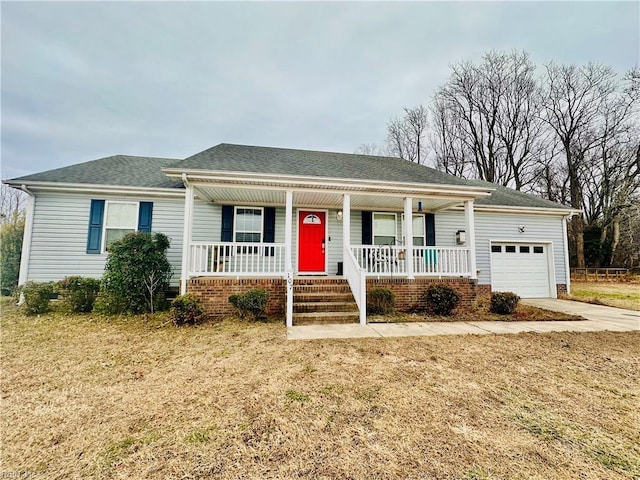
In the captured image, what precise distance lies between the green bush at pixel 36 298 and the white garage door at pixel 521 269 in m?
13.6

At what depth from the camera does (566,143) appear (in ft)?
67.2

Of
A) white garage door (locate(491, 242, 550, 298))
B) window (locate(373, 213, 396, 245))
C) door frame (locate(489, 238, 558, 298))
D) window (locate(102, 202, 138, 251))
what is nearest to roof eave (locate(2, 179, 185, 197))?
window (locate(102, 202, 138, 251))

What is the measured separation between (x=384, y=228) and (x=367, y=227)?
64cm

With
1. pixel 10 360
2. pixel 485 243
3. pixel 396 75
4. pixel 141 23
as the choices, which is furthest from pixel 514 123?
pixel 10 360

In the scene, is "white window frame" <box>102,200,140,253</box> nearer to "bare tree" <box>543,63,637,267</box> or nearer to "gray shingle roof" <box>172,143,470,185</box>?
"gray shingle roof" <box>172,143,470,185</box>

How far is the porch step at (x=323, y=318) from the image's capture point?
6.15 m

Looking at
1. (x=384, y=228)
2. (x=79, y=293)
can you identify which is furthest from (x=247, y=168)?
(x=79, y=293)

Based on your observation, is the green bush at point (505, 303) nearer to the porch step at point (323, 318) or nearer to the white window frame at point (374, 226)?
the white window frame at point (374, 226)

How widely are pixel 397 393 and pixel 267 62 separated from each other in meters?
16.7

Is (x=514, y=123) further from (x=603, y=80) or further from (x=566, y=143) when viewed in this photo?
(x=603, y=80)

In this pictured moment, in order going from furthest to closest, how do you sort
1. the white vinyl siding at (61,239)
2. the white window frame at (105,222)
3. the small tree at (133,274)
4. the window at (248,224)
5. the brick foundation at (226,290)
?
the window at (248,224) < the white window frame at (105,222) < the white vinyl siding at (61,239) < the small tree at (133,274) < the brick foundation at (226,290)

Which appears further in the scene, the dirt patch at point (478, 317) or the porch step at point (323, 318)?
the dirt patch at point (478, 317)

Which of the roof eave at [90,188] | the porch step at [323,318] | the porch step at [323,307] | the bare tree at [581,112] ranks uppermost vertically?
the bare tree at [581,112]

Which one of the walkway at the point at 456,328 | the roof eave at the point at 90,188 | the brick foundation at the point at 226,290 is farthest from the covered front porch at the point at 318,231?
the roof eave at the point at 90,188
